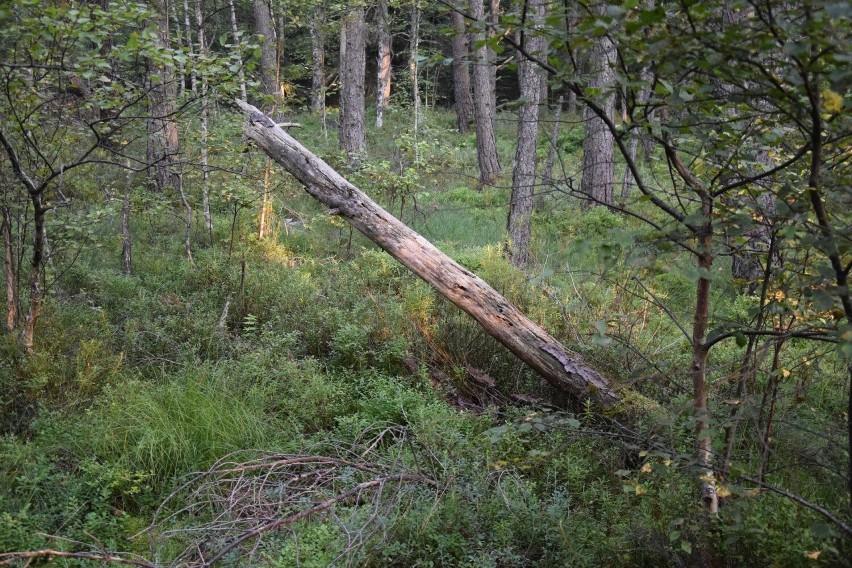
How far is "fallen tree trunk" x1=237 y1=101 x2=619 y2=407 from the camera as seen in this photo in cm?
566

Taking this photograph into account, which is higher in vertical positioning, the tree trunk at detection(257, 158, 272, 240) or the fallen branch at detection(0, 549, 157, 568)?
the tree trunk at detection(257, 158, 272, 240)

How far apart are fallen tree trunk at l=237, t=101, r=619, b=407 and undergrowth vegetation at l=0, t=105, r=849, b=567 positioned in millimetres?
275

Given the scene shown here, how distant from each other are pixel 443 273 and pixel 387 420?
5.23ft

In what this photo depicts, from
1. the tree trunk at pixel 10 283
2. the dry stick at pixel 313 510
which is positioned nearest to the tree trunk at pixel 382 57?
the tree trunk at pixel 10 283

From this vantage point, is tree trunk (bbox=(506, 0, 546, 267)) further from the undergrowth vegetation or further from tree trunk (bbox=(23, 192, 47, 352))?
tree trunk (bbox=(23, 192, 47, 352))

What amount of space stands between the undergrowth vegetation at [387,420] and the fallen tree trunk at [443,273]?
275mm

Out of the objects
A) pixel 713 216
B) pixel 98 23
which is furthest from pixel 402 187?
pixel 713 216

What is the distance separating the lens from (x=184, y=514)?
4387 mm

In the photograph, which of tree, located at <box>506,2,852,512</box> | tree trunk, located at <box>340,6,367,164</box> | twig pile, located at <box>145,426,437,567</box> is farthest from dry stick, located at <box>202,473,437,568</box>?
tree trunk, located at <box>340,6,367,164</box>

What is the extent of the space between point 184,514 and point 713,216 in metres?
3.67

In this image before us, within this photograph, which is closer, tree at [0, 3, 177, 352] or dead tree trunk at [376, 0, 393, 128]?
tree at [0, 3, 177, 352]

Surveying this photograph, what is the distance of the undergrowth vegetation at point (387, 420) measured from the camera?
3486 millimetres

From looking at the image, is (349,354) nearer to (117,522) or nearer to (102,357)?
(102,357)

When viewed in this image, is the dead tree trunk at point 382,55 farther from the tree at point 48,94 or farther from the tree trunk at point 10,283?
the tree trunk at point 10,283
